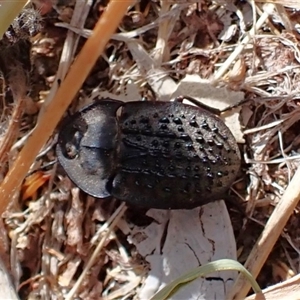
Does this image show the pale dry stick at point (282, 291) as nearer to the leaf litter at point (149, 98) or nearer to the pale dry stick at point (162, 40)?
the leaf litter at point (149, 98)

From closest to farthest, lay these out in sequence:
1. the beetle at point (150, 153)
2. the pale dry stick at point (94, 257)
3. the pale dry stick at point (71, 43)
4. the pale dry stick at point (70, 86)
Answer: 1. the pale dry stick at point (70, 86)
2. the beetle at point (150, 153)
3. the pale dry stick at point (94, 257)
4. the pale dry stick at point (71, 43)

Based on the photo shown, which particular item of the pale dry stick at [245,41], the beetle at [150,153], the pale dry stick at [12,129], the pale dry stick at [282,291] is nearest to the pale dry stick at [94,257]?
the beetle at [150,153]

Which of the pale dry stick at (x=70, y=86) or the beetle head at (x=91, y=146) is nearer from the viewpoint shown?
the pale dry stick at (x=70, y=86)

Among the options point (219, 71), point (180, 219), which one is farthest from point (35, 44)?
point (180, 219)

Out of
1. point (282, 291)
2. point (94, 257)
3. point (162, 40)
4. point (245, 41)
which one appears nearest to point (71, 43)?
point (162, 40)

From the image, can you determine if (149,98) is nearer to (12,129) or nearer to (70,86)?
(12,129)

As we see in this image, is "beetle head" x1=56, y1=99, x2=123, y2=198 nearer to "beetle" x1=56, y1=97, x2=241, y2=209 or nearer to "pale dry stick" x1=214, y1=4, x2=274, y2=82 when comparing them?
"beetle" x1=56, y1=97, x2=241, y2=209

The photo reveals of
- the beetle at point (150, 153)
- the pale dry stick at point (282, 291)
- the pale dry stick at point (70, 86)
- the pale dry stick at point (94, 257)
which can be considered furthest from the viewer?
Result: the pale dry stick at point (94, 257)
